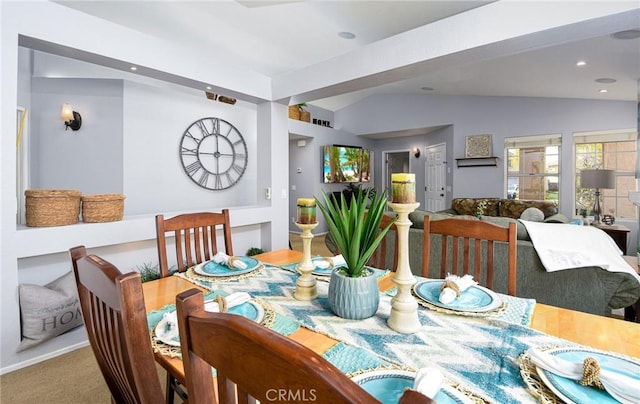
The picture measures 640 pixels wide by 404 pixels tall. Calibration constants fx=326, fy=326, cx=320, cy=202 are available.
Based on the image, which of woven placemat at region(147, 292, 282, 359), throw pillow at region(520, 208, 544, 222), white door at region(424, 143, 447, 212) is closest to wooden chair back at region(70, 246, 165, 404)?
woven placemat at region(147, 292, 282, 359)

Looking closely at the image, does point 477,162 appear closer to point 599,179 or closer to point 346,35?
point 599,179

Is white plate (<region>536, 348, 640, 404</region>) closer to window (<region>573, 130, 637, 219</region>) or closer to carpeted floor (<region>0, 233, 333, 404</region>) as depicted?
carpeted floor (<region>0, 233, 333, 404</region>)

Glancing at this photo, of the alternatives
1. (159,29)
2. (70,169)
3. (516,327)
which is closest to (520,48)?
(516,327)

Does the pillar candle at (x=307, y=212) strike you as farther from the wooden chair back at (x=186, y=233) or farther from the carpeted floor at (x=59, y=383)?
the carpeted floor at (x=59, y=383)

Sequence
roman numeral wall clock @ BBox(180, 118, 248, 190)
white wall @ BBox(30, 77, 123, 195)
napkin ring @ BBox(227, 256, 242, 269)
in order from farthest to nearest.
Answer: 1. roman numeral wall clock @ BBox(180, 118, 248, 190)
2. white wall @ BBox(30, 77, 123, 195)
3. napkin ring @ BBox(227, 256, 242, 269)

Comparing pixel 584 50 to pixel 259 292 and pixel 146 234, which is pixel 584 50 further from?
pixel 146 234

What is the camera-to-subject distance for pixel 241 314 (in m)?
1.05

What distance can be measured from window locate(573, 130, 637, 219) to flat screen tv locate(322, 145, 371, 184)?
410cm

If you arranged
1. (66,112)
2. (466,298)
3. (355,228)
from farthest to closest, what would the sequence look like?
(66,112) → (466,298) → (355,228)

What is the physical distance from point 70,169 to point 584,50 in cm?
593

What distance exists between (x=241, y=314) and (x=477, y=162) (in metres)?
6.26

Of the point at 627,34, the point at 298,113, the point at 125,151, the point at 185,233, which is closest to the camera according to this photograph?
the point at 185,233

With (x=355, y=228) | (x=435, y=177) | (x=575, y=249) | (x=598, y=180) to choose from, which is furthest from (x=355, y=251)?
(x=435, y=177)

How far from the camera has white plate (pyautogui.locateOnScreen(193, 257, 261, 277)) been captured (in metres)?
1.50
